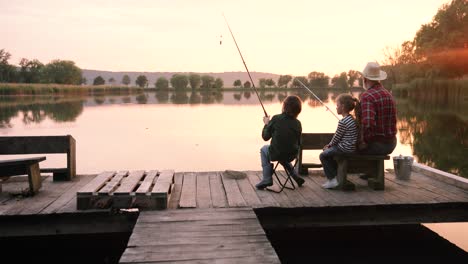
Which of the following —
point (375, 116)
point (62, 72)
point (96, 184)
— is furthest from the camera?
point (62, 72)

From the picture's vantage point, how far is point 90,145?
1844 cm

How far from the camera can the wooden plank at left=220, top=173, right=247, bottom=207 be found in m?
6.14

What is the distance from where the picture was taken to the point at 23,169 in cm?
649

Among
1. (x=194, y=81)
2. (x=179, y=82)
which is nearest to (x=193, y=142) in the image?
(x=179, y=82)

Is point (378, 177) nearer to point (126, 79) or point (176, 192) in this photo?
point (176, 192)

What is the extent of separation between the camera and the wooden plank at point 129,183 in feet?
19.0

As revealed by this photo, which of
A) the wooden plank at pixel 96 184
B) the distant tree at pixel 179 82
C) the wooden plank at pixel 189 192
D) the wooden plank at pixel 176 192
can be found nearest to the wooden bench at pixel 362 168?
the wooden plank at pixel 189 192

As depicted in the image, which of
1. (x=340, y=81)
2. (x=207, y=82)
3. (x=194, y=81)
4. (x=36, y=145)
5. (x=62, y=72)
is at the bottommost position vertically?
(x=36, y=145)

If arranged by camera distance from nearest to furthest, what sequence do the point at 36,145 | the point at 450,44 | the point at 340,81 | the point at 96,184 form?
1. the point at 96,184
2. the point at 36,145
3. the point at 450,44
4. the point at 340,81

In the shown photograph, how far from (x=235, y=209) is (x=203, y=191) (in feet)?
3.88

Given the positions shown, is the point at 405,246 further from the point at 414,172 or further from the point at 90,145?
the point at 90,145

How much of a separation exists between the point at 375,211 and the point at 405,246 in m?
1.57

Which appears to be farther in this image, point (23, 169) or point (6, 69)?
point (6, 69)

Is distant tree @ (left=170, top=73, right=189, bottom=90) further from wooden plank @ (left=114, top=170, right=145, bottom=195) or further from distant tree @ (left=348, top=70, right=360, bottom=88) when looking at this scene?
wooden plank @ (left=114, top=170, right=145, bottom=195)
